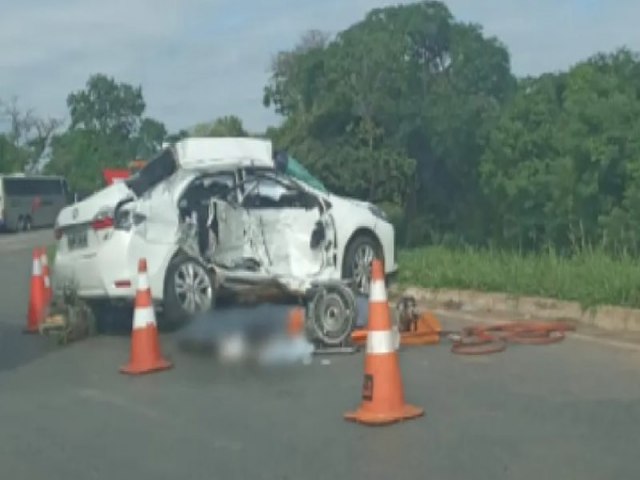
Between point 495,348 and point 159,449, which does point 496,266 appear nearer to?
point 495,348

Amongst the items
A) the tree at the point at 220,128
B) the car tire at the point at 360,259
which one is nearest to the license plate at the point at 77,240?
the car tire at the point at 360,259

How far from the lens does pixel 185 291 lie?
1361cm

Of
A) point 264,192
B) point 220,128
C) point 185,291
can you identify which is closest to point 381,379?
point 185,291

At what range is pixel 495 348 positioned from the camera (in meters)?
10.9

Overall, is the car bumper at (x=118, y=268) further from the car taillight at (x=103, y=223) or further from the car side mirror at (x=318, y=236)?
the car side mirror at (x=318, y=236)

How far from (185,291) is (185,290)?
10 millimetres

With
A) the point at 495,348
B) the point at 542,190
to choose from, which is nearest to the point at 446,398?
the point at 495,348

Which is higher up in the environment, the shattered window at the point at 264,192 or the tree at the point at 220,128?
the tree at the point at 220,128

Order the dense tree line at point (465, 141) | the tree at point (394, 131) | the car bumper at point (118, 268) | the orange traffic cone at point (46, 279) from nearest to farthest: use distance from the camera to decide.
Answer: the car bumper at point (118, 268) → the orange traffic cone at point (46, 279) → the dense tree line at point (465, 141) → the tree at point (394, 131)

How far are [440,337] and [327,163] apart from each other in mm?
9715

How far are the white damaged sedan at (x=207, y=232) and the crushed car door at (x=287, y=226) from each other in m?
0.01

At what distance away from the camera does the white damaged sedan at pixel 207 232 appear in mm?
13492

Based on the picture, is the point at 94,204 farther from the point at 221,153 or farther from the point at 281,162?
the point at 281,162

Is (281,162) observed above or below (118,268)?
above
